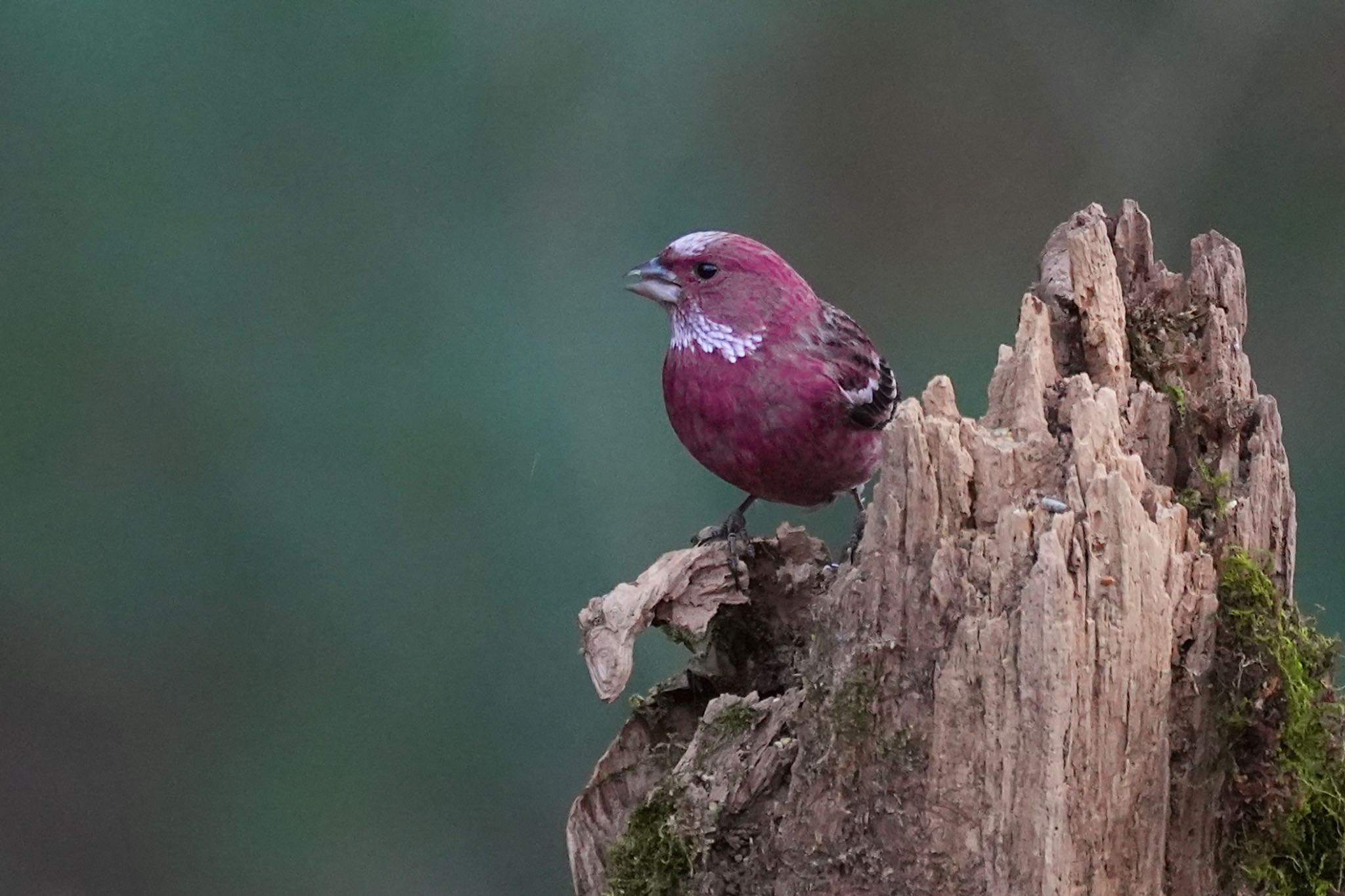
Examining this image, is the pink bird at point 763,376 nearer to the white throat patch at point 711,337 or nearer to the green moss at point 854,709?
the white throat patch at point 711,337

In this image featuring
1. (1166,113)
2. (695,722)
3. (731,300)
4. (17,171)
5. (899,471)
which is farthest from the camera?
(1166,113)

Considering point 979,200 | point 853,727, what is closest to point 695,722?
point 853,727

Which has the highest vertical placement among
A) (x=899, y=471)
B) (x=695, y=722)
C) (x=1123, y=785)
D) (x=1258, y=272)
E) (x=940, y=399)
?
(x=1258, y=272)

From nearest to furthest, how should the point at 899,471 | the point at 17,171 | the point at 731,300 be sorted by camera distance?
the point at 899,471, the point at 731,300, the point at 17,171

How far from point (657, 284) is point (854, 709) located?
5.55 ft

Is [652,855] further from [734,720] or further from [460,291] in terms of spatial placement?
[460,291]

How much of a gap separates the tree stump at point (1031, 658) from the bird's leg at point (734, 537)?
1.49 ft

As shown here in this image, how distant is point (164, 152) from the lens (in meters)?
4.40

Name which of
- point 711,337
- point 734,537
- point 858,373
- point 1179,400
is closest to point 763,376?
point 711,337

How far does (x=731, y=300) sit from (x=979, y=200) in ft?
5.83

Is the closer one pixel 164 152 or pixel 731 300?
pixel 731 300

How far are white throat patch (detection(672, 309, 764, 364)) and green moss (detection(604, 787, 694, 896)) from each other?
1.31 meters

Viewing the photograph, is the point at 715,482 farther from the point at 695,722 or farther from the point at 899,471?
the point at 899,471

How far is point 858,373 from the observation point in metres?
3.71
